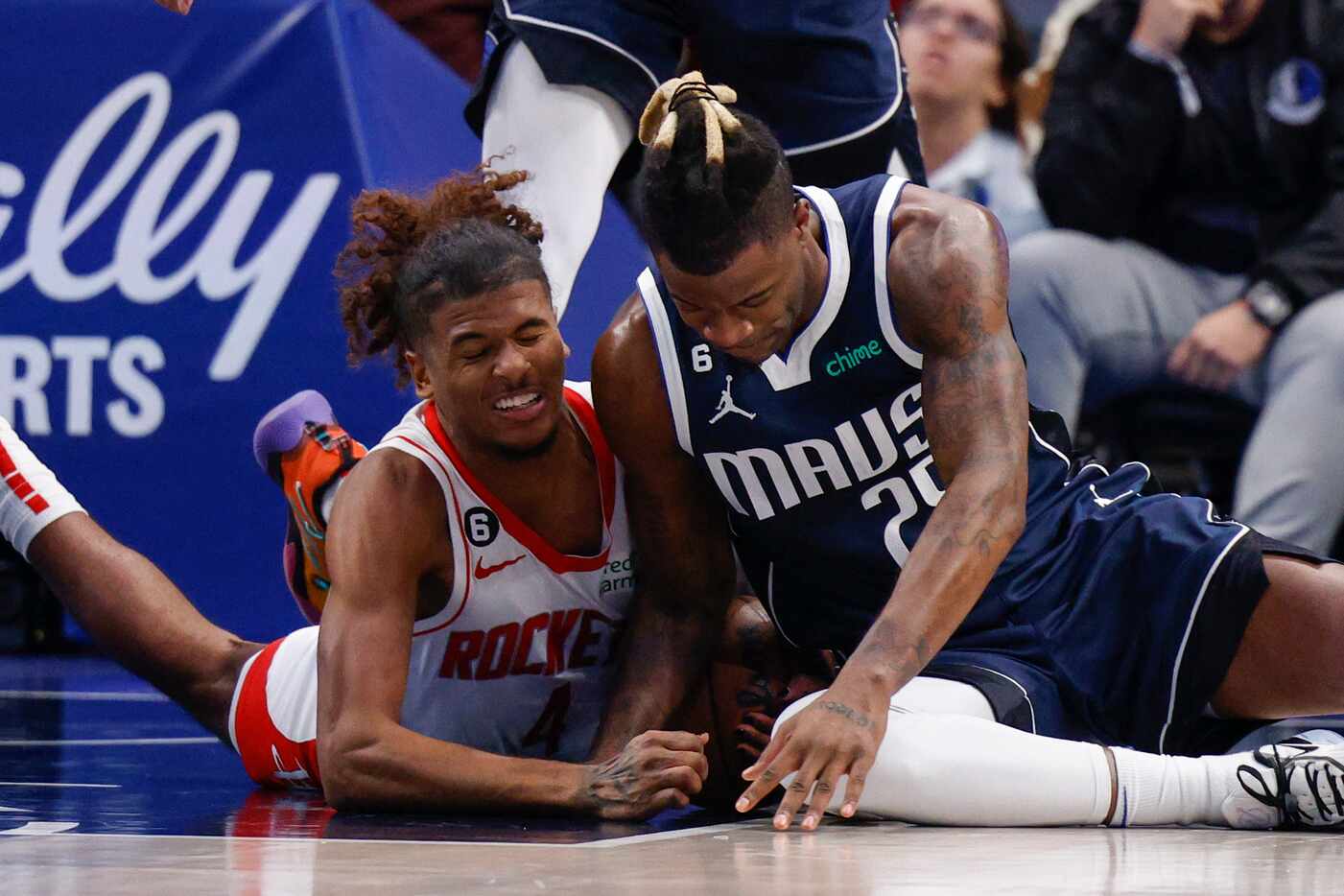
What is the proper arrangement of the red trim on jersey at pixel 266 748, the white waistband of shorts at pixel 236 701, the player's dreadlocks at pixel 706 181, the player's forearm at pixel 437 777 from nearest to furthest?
1. the player's dreadlocks at pixel 706 181
2. the player's forearm at pixel 437 777
3. the red trim on jersey at pixel 266 748
4. the white waistband of shorts at pixel 236 701

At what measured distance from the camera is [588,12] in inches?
153

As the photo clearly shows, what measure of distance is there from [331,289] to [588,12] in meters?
1.78

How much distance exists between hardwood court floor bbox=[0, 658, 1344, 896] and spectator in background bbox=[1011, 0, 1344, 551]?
9.84ft

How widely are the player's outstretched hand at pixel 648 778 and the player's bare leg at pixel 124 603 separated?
1258 mm

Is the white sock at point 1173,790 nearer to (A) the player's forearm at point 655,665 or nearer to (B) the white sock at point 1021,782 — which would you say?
(B) the white sock at point 1021,782

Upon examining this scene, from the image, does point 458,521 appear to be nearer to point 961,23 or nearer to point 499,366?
point 499,366

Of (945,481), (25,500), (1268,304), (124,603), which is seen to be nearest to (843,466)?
(945,481)

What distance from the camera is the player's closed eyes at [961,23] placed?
677 cm

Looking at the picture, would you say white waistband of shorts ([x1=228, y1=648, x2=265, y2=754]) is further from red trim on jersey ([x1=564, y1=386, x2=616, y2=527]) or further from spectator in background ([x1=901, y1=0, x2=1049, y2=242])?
spectator in background ([x1=901, y1=0, x2=1049, y2=242])

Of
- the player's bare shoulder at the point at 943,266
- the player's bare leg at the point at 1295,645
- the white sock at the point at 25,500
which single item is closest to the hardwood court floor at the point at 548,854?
the player's bare leg at the point at 1295,645

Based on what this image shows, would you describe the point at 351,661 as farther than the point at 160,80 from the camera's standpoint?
No

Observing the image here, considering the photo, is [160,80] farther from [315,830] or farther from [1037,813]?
[1037,813]

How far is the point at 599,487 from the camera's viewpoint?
362 centimetres

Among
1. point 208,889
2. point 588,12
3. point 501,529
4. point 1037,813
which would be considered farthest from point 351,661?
point 588,12
